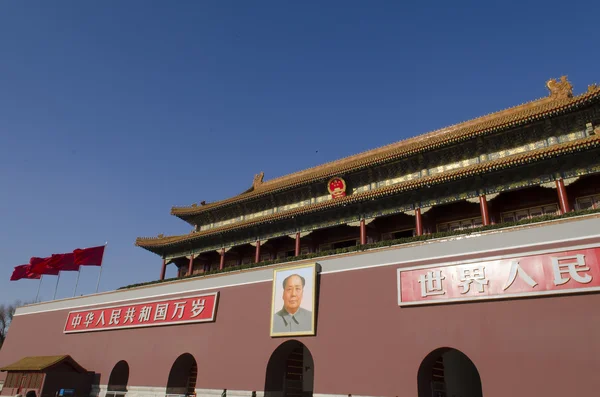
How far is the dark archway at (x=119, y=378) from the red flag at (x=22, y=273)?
9249 mm

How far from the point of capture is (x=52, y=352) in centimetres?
1953

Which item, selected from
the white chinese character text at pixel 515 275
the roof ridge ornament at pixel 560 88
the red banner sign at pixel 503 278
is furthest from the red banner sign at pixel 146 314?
the roof ridge ornament at pixel 560 88

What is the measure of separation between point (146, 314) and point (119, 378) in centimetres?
292

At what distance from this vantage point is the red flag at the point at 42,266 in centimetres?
2270

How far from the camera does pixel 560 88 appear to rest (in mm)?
15977

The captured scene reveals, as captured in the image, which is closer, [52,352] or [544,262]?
A: [544,262]

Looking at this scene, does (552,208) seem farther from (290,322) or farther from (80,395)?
(80,395)

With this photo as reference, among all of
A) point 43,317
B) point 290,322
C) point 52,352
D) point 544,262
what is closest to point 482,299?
point 544,262

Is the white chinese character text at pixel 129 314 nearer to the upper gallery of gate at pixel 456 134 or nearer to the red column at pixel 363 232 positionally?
the upper gallery of gate at pixel 456 134

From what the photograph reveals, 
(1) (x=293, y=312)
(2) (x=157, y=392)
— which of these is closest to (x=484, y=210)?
(1) (x=293, y=312)

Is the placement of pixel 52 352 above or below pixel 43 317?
below

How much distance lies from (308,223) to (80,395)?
36.0ft

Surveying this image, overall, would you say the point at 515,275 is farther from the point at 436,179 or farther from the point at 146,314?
the point at 146,314

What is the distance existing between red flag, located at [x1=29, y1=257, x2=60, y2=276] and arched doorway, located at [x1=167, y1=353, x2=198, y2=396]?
10863mm
